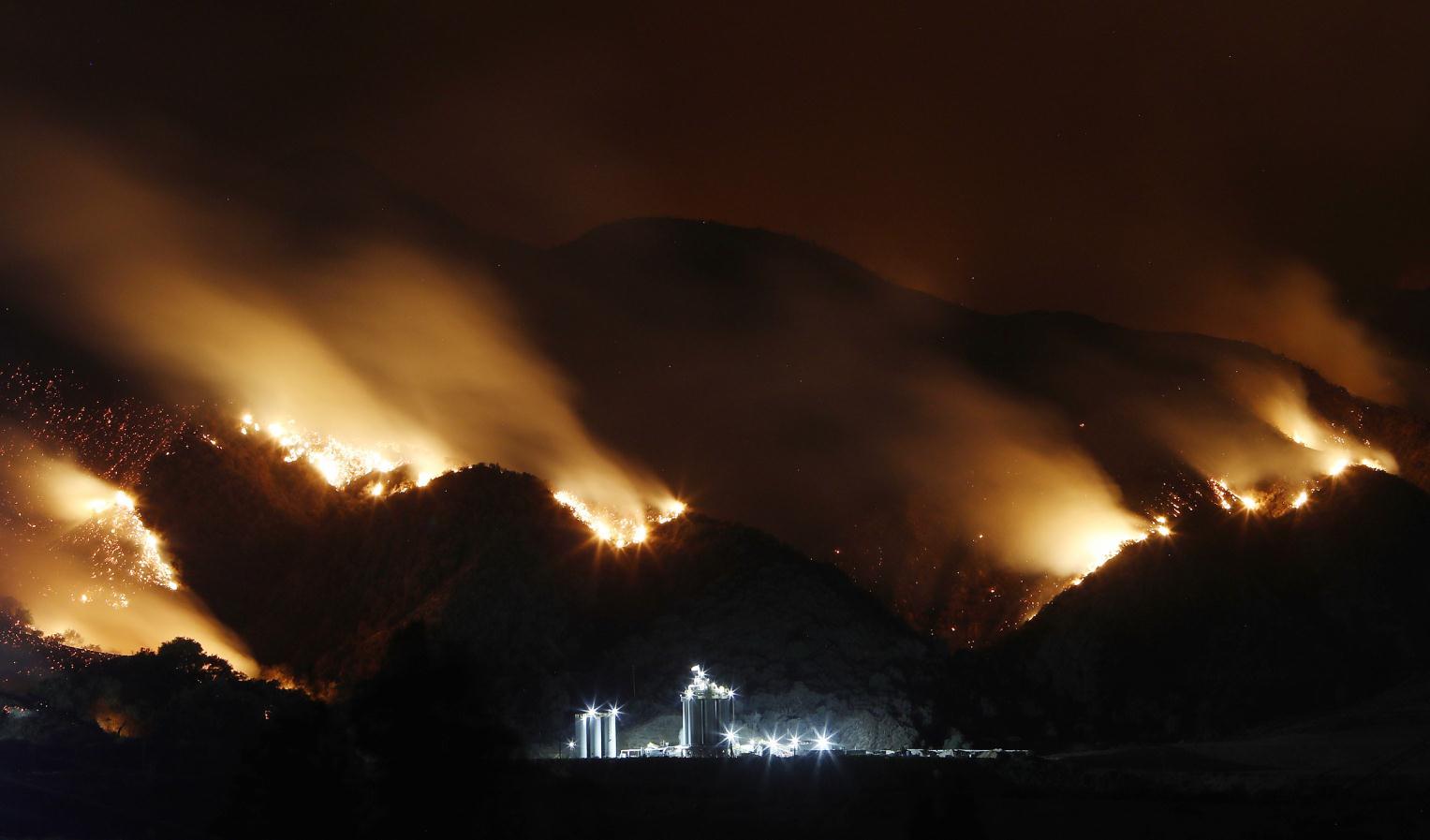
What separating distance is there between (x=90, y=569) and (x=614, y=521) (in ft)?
69.7

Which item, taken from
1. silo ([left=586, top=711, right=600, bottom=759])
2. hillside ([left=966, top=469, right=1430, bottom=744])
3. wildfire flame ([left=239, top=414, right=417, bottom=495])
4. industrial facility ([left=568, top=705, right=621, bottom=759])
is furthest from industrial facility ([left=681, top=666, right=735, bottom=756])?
wildfire flame ([left=239, top=414, right=417, bottom=495])

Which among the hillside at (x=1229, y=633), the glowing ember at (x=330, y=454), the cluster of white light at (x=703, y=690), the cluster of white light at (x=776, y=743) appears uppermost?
the glowing ember at (x=330, y=454)

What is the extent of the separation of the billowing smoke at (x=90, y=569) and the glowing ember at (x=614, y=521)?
13775mm

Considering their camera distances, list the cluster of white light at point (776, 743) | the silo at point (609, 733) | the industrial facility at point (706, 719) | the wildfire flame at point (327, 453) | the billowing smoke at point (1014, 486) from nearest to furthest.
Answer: the silo at point (609, 733) < the industrial facility at point (706, 719) < the cluster of white light at point (776, 743) < the billowing smoke at point (1014, 486) < the wildfire flame at point (327, 453)

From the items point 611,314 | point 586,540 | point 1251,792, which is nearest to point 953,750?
point 1251,792

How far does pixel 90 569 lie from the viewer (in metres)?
A: 56.0

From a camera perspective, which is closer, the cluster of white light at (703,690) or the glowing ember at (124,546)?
the cluster of white light at (703,690)

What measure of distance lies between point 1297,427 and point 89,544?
54.2 metres

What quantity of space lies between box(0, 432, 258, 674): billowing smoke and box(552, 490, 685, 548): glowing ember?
45.2 ft

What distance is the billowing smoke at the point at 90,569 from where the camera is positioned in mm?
53344

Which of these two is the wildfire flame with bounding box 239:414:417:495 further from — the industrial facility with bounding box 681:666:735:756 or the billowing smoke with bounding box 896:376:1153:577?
the billowing smoke with bounding box 896:376:1153:577

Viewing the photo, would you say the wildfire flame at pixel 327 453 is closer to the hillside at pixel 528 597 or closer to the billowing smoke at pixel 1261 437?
the hillside at pixel 528 597

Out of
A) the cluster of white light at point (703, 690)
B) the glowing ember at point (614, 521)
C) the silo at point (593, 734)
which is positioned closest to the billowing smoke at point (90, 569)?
the glowing ember at point (614, 521)

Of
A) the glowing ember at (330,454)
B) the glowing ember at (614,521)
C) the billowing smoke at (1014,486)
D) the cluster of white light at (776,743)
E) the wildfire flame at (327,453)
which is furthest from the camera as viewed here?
the wildfire flame at (327,453)
